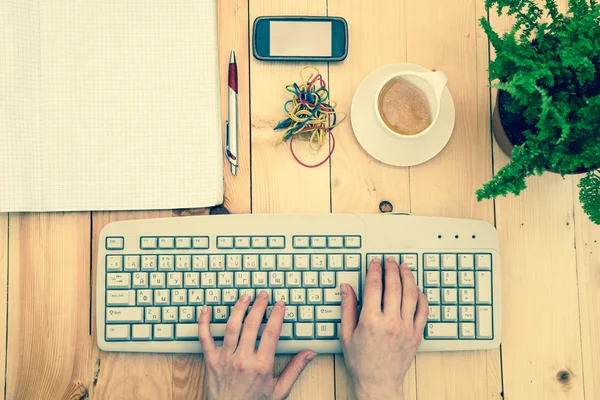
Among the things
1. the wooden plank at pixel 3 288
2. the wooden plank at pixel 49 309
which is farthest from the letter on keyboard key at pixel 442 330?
the wooden plank at pixel 3 288

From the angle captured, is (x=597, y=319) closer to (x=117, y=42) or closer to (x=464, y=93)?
(x=464, y=93)

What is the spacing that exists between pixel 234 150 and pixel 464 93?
12.6 inches

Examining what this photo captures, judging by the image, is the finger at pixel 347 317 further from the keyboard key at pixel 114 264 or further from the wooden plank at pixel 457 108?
the keyboard key at pixel 114 264

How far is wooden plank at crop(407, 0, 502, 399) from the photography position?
0.66m

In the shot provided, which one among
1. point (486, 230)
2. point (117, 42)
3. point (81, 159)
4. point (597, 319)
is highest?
point (117, 42)

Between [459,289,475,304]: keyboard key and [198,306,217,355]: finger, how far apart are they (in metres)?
0.32

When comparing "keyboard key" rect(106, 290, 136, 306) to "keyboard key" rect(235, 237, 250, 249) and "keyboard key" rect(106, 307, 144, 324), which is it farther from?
"keyboard key" rect(235, 237, 250, 249)

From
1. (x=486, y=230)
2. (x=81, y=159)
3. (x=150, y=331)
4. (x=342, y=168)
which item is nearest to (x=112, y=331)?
(x=150, y=331)

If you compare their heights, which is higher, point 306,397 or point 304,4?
point 304,4

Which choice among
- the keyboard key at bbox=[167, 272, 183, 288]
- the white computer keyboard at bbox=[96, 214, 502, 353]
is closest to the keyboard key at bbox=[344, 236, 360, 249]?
the white computer keyboard at bbox=[96, 214, 502, 353]

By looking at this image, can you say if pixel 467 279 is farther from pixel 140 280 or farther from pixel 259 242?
pixel 140 280

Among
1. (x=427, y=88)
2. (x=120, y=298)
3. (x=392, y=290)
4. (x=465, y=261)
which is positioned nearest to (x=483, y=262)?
(x=465, y=261)

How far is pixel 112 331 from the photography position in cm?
62

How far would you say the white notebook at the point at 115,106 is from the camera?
2.08 feet
